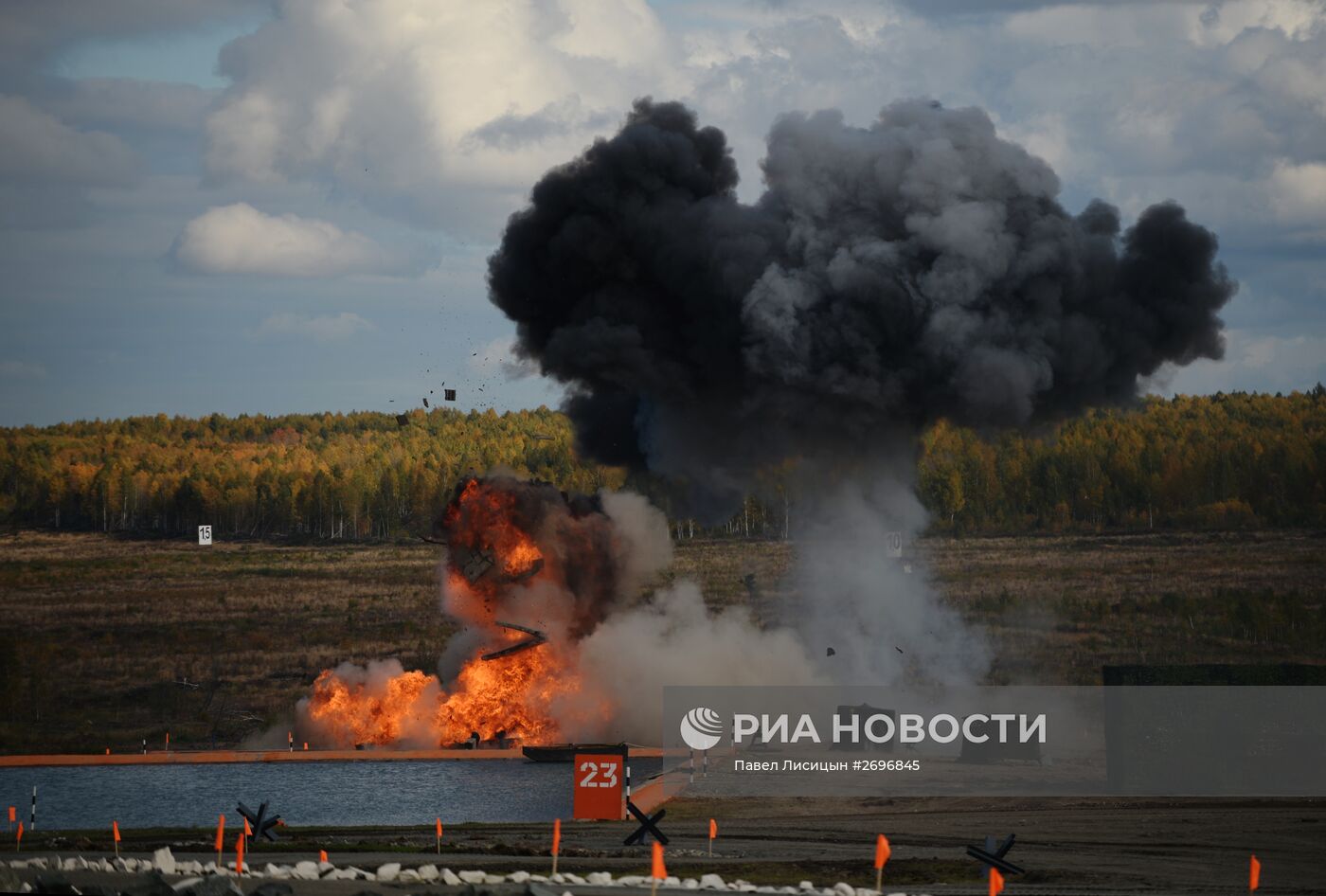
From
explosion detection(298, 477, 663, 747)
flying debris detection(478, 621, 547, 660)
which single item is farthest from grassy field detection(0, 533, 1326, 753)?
flying debris detection(478, 621, 547, 660)

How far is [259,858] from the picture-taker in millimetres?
43688

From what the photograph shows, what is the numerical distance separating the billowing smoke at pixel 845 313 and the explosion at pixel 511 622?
7.72 m

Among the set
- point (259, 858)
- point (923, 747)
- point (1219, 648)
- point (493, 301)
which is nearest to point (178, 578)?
point (493, 301)

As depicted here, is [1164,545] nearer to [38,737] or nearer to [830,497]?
[830,497]

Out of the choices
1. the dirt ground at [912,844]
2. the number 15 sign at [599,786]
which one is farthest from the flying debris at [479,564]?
the number 15 sign at [599,786]

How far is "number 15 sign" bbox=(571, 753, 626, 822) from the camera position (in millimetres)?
54000

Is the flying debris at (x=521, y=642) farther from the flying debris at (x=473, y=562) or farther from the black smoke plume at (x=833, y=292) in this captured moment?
the black smoke plume at (x=833, y=292)

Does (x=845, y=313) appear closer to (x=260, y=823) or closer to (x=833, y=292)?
(x=833, y=292)

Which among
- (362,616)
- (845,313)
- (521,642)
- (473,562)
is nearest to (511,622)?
(521,642)

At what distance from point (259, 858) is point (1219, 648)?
104m

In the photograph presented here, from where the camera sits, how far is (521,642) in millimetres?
82375

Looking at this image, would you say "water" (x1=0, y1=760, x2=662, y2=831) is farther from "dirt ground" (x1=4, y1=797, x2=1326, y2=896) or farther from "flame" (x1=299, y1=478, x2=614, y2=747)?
"dirt ground" (x1=4, y1=797, x2=1326, y2=896)

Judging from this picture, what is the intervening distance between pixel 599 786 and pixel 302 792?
68.8ft

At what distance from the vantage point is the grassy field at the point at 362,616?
371ft
